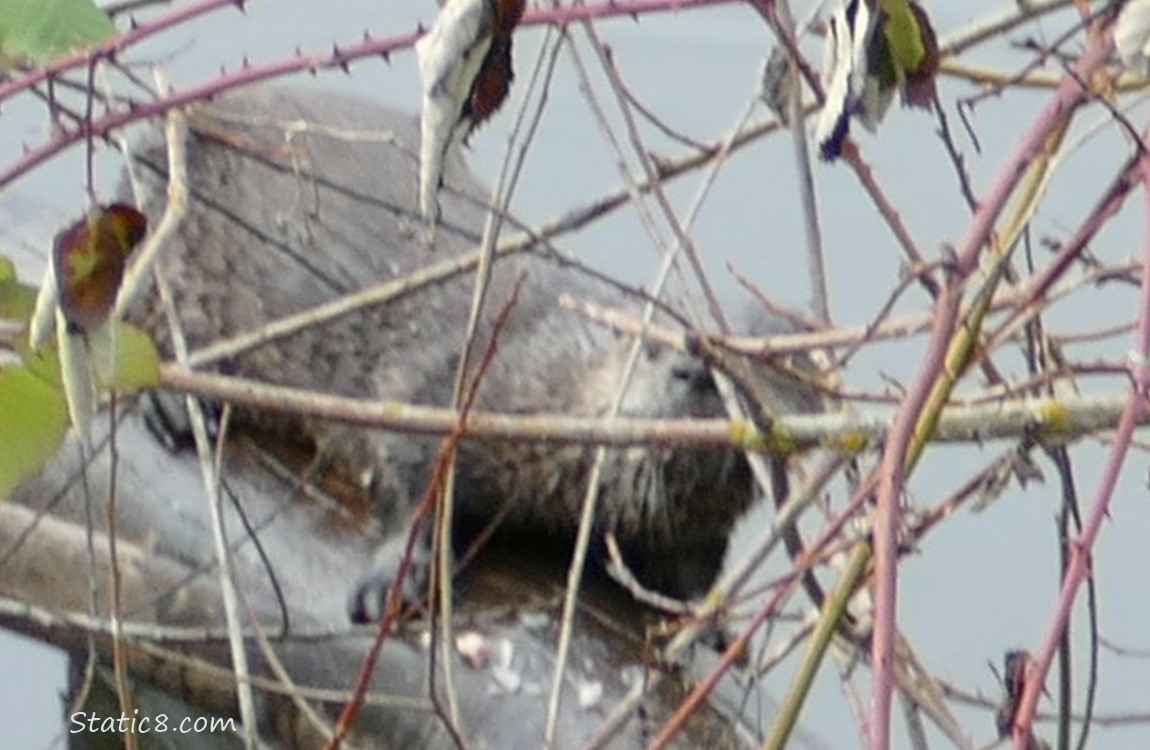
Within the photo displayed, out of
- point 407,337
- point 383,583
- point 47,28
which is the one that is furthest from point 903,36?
point 407,337

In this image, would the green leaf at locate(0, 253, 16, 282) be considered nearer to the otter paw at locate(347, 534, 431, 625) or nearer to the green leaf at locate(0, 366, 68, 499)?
the green leaf at locate(0, 366, 68, 499)

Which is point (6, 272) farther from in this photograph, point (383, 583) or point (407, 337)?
point (407, 337)

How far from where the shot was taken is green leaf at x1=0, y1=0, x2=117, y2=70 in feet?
2.29

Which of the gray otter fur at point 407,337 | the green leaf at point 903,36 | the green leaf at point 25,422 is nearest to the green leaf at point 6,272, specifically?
the green leaf at point 25,422

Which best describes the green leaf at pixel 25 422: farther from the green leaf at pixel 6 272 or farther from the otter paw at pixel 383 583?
the otter paw at pixel 383 583

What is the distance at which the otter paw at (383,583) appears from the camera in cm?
165

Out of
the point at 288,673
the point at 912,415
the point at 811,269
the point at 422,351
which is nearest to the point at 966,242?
the point at 912,415

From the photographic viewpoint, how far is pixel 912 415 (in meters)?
0.58

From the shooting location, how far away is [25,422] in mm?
719

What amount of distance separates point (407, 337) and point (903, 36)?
53.1 inches

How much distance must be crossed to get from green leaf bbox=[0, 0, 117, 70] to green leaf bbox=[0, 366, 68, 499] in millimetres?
106

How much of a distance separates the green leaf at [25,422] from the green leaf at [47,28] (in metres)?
0.11

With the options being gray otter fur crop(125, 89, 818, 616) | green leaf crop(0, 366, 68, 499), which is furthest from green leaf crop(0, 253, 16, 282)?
gray otter fur crop(125, 89, 818, 616)

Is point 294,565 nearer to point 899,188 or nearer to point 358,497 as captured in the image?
point 358,497
